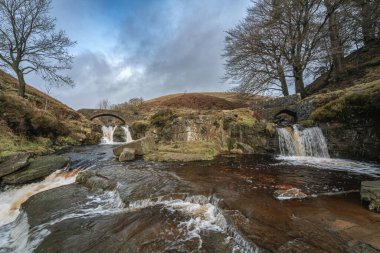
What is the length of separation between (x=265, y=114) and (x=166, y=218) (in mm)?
13154

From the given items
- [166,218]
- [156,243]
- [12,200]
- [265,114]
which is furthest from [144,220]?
[265,114]

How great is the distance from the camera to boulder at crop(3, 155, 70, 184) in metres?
6.44

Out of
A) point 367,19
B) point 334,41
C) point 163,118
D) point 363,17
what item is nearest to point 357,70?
point 334,41

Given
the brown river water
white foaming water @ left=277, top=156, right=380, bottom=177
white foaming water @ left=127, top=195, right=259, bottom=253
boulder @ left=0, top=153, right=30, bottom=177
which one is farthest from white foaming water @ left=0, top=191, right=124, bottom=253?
white foaming water @ left=277, top=156, right=380, bottom=177

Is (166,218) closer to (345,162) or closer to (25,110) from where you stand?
(345,162)

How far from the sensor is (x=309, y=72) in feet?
52.5

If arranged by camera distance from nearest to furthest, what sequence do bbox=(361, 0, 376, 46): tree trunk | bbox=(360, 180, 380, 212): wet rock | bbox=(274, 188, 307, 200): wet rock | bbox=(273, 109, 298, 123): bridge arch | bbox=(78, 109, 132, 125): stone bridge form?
bbox=(360, 180, 380, 212): wet rock, bbox=(274, 188, 307, 200): wet rock, bbox=(361, 0, 376, 46): tree trunk, bbox=(273, 109, 298, 123): bridge arch, bbox=(78, 109, 132, 125): stone bridge

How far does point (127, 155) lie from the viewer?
9.17m

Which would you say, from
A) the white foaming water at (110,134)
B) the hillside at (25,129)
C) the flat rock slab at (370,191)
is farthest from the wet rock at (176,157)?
the white foaming water at (110,134)

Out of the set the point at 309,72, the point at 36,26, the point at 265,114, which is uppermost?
the point at 36,26

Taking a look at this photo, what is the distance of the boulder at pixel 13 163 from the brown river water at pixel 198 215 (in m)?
0.88

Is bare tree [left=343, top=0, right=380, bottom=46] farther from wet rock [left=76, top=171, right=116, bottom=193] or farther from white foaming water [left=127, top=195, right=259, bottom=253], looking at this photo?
wet rock [left=76, top=171, right=116, bottom=193]

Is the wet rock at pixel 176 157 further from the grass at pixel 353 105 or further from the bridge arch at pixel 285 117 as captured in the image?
the bridge arch at pixel 285 117

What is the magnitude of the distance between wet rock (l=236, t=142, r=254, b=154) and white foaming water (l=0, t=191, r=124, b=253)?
24.0ft
